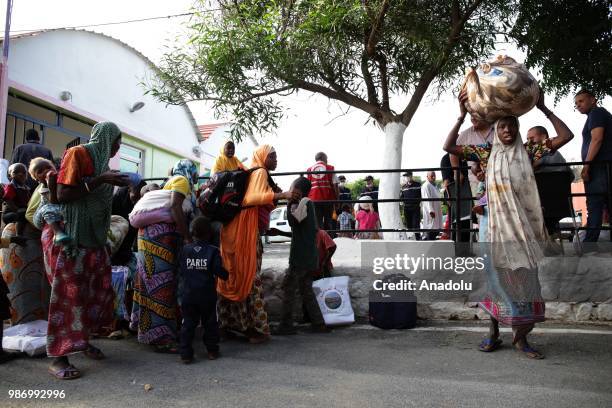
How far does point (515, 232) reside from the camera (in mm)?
3850

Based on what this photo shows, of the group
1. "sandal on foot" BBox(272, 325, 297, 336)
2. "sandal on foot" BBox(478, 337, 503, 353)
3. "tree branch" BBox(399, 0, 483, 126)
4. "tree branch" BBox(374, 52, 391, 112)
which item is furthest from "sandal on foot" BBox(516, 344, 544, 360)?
"tree branch" BBox(374, 52, 391, 112)

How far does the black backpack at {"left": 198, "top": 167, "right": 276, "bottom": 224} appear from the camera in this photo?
4.52 meters

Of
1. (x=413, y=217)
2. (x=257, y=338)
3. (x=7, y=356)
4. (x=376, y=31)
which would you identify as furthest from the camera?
(x=413, y=217)

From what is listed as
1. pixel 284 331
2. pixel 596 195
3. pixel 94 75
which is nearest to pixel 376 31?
pixel 596 195

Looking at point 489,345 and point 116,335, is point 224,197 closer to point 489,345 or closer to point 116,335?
point 116,335

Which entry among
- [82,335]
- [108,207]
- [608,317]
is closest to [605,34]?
[608,317]

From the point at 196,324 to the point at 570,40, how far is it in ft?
23.9

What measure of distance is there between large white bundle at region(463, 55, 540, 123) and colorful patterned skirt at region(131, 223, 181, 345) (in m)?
2.79

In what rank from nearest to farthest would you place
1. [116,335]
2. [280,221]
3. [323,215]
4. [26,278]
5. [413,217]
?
[26,278] < [116,335] < [323,215] < [413,217] < [280,221]

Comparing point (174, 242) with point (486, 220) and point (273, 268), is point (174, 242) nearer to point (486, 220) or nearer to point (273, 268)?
point (273, 268)

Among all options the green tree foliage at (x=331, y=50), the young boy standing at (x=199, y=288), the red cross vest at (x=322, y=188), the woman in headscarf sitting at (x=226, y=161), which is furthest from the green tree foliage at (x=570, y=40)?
the young boy standing at (x=199, y=288)

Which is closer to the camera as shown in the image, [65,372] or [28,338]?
[65,372]

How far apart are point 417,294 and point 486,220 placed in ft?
4.29

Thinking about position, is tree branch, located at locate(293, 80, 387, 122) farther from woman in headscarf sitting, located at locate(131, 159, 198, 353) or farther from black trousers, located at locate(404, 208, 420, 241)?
woman in headscarf sitting, located at locate(131, 159, 198, 353)
